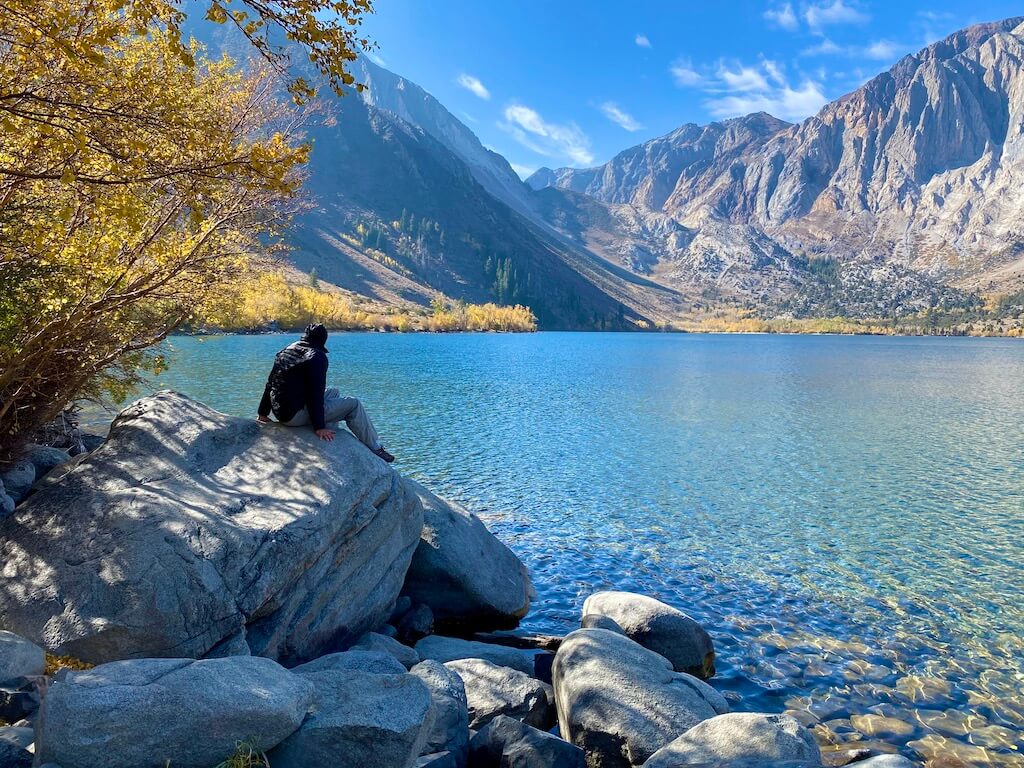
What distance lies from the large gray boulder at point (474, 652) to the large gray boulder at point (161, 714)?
209 inches

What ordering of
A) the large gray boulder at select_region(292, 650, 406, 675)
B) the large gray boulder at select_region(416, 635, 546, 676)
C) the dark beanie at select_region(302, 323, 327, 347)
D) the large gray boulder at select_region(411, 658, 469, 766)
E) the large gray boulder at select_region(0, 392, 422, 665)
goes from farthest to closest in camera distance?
the dark beanie at select_region(302, 323, 327, 347) < the large gray boulder at select_region(416, 635, 546, 676) < the large gray boulder at select_region(292, 650, 406, 675) < the large gray boulder at select_region(0, 392, 422, 665) < the large gray boulder at select_region(411, 658, 469, 766)

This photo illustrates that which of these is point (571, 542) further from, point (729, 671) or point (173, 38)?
point (173, 38)

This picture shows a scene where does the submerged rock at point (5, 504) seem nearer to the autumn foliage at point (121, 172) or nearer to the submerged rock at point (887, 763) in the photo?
the autumn foliage at point (121, 172)

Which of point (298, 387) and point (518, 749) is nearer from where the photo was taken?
point (518, 749)

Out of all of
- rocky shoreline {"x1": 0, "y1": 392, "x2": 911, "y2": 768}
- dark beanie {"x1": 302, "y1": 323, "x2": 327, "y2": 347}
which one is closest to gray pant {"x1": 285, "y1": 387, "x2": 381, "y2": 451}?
rocky shoreline {"x1": 0, "y1": 392, "x2": 911, "y2": 768}

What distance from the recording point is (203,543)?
9.02 metres

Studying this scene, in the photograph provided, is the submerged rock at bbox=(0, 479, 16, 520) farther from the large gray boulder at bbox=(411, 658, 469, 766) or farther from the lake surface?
the lake surface

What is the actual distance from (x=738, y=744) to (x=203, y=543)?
7.22 m

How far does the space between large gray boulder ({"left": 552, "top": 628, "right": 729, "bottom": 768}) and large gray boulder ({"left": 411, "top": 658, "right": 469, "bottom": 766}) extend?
1.57 m

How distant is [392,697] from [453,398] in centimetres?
4639

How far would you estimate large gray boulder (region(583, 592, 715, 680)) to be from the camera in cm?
1242

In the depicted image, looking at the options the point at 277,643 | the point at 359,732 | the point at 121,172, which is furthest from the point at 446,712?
the point at 121,172

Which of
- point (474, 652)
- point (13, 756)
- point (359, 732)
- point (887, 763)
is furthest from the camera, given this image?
point (474, 652)

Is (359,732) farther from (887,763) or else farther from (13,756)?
(887,763)
